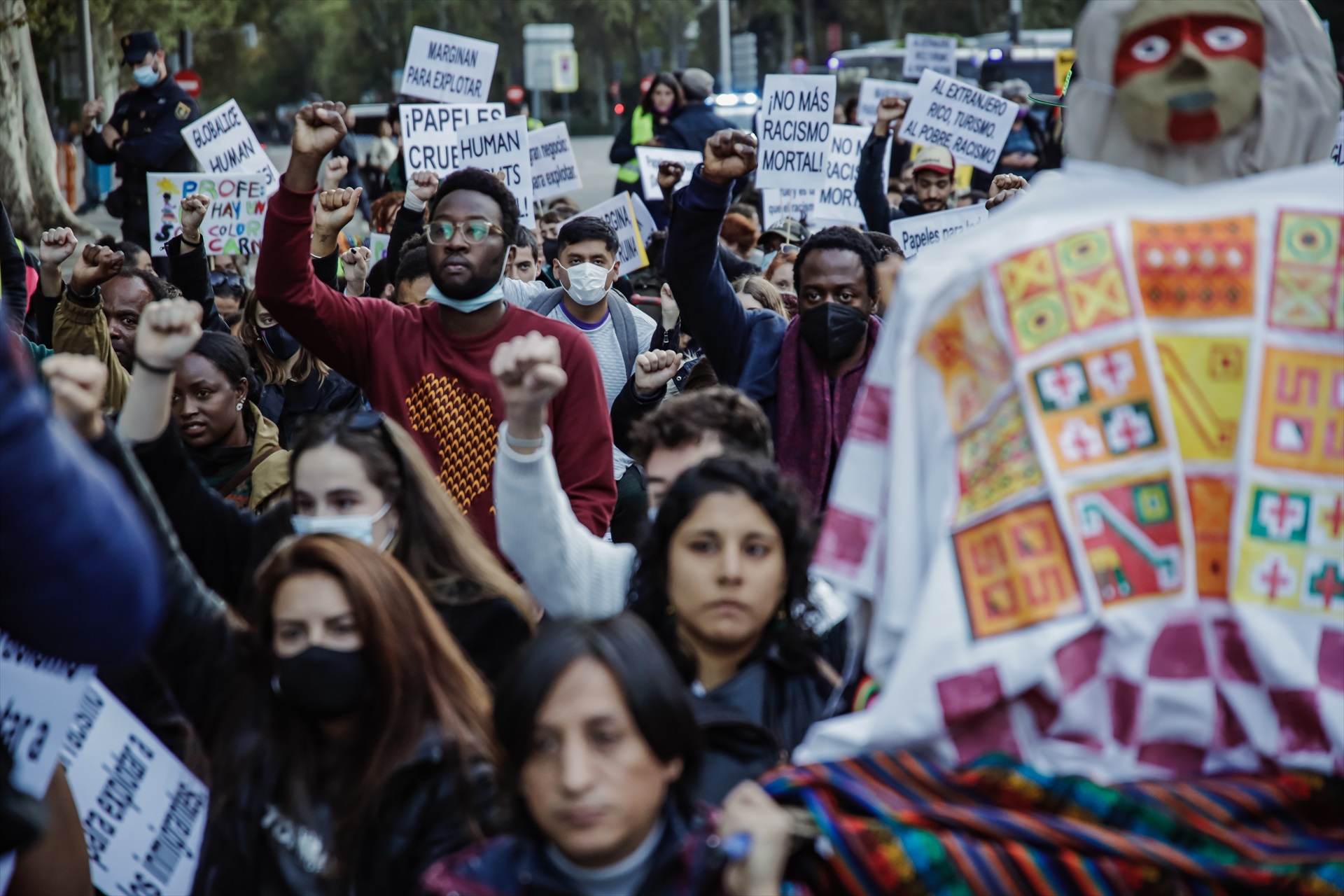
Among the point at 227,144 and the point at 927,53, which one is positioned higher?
the point at 927,53

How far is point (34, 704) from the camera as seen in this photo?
9.45 ft

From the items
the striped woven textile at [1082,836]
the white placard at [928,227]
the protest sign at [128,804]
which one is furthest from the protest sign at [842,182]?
the striped woven textile at [1082,836]

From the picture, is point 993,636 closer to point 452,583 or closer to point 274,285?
point 452,583

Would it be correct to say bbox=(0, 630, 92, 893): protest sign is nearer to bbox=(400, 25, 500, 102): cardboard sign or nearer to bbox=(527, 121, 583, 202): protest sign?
bbox=(527, 121, 583, 202): protest sign

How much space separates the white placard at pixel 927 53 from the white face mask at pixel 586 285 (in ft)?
36.5

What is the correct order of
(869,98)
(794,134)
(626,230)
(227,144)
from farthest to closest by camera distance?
(869,98) → (227,144) → (794,134) → (626,230)

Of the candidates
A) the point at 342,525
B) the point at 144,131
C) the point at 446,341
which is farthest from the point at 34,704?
the point at 144,131

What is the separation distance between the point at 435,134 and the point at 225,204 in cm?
Answer: 130

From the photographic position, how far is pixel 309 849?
331cm

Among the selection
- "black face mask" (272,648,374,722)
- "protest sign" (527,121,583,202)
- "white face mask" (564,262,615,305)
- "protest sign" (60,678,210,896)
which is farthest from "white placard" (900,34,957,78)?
"black face mask" (272,648,374,722)

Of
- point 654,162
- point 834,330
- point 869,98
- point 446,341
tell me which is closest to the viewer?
point 446,341

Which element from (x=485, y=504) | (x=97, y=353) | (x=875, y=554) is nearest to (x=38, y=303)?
(x=97, y=353)

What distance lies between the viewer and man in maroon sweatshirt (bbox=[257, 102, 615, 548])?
5.16m

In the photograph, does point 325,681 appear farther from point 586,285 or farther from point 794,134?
point 794,134
